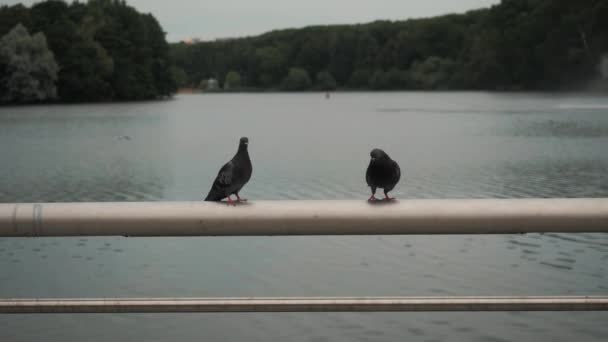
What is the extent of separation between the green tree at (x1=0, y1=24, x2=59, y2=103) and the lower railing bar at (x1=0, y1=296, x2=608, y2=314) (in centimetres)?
10337

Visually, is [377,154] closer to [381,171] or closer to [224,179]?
[381,171]

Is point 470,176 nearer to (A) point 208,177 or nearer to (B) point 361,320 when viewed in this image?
(A) point 208,177

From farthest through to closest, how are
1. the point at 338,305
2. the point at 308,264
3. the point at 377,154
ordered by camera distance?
1. the point at 308,264
2. the point at 377,154
3. the point at 338,305

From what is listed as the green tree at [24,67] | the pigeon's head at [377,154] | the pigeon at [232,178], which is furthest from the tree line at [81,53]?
the pigeon's head at [377,154]

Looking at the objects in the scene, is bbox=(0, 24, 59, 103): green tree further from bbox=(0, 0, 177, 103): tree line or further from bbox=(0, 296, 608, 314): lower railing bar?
bbox=(0, 296, 608, 314): lower railing bar

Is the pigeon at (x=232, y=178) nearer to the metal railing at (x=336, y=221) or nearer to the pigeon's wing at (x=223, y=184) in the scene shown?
the pigeon's wing at (x=223, y=184)

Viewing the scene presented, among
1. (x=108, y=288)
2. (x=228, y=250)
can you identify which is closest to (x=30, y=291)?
(x=108, y=288)

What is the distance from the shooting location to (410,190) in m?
25.2

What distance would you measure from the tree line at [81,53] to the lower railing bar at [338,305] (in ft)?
339

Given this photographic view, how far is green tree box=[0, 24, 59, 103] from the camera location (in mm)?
100000

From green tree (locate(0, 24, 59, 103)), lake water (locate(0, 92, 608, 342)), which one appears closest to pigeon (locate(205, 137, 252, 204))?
lake water (locate(0, 92, 608, 342))

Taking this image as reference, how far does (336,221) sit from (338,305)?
0.31 meters

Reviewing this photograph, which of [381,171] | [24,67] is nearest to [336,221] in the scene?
[381,171]

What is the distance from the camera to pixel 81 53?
11856 centimetres
